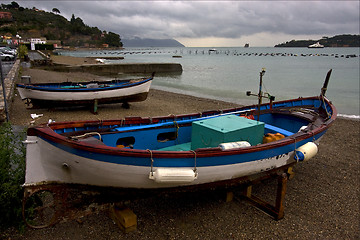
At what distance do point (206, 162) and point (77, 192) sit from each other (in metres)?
2.25

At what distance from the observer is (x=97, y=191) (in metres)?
4.37

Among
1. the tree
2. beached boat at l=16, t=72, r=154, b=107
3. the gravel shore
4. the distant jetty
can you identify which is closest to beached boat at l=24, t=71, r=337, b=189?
the gravel shore

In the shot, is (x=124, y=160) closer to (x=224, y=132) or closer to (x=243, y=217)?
(x=224, y=132)

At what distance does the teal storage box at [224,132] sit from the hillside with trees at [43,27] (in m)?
132

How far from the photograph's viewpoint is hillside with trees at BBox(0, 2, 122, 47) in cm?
12675

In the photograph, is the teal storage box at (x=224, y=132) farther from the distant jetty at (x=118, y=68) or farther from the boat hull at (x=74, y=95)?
the distant jetty at (x=118, y=68)

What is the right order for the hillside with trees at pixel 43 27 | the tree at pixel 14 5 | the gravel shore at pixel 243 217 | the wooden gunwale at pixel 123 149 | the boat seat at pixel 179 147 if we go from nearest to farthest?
the wooden gunwale at pixel 123 149 → the gravel shore at pixel 243 217 → the boat seat at pixel 179 147 → the hillside with trees at pixel 43 27 → the tree at pixel 14 5

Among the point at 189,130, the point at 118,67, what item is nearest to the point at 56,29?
the point at 118,67

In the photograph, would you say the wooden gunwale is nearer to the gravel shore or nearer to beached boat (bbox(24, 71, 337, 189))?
beached boat (bbox(24, 71, 337, 189))

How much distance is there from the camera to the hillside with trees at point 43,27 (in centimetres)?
12675

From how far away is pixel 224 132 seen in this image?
498 cm

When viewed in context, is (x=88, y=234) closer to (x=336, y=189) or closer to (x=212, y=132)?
(x=212, y=132)

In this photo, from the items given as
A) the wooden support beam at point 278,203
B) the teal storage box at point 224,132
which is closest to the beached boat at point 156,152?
the teal storage box at point 224,132

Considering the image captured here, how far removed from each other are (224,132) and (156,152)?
60.3 inches
